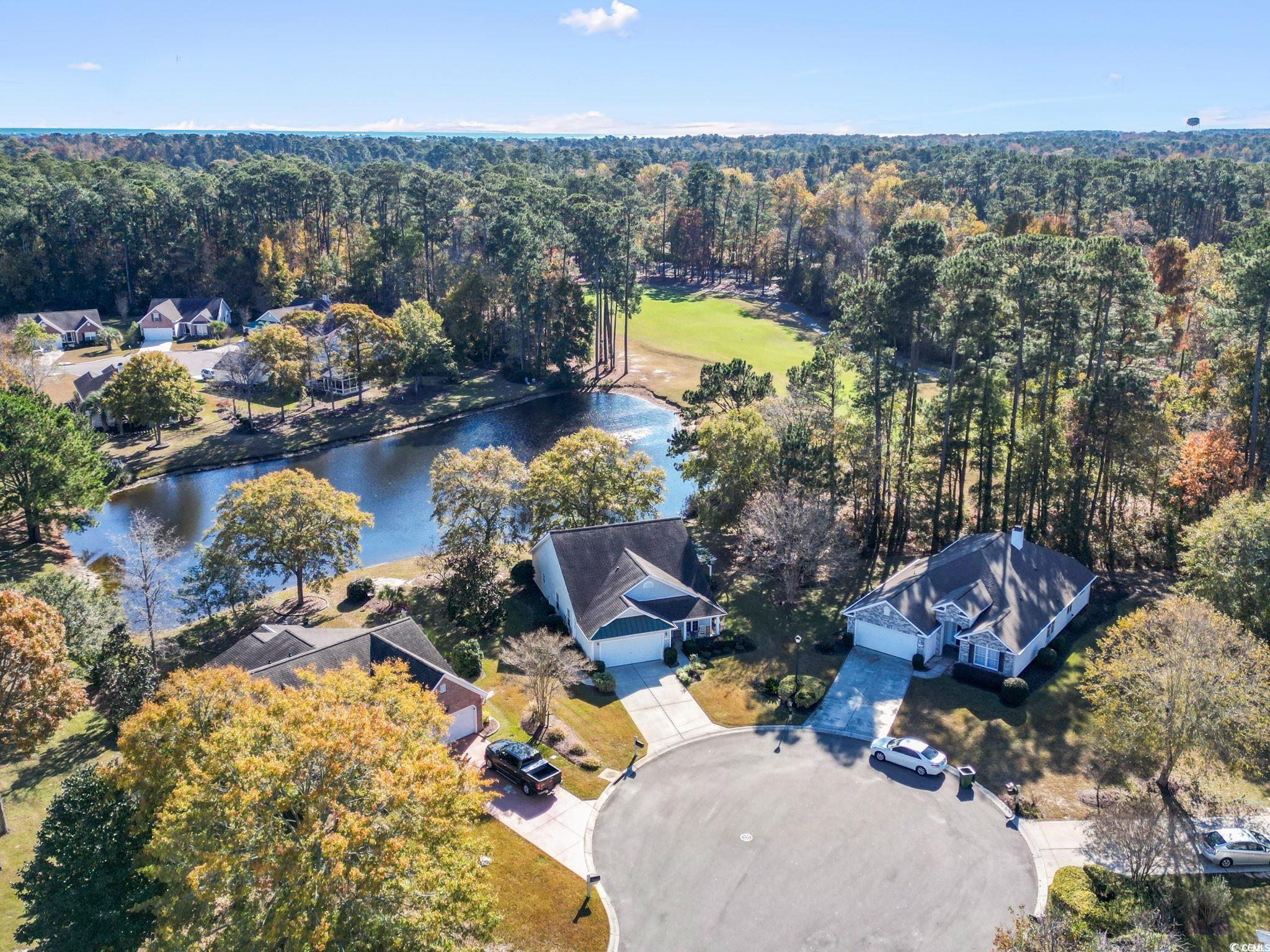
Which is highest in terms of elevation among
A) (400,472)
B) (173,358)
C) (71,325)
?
(71,325)

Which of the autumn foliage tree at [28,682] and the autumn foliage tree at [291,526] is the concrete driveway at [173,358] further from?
the autumn foliage tree at [28,682]

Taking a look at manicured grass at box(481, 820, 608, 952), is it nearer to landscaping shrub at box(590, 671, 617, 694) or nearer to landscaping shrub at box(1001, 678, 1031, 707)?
landscaping shrub at box(590, 671, 617, 694)

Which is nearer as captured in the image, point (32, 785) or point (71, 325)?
point (32, 785)

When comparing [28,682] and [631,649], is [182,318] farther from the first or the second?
[631,649]

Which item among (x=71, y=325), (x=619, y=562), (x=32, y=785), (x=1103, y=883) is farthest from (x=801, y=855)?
(x=71, y=325)

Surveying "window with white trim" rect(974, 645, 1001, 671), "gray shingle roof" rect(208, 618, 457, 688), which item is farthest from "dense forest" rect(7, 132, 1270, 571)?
"gray shingle roof" rect(208, 618, 457, 688)

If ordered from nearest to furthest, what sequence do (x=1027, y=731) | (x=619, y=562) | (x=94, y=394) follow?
(x=1027, y=731) → (x=619, y=562) → (x=94, y=394)
